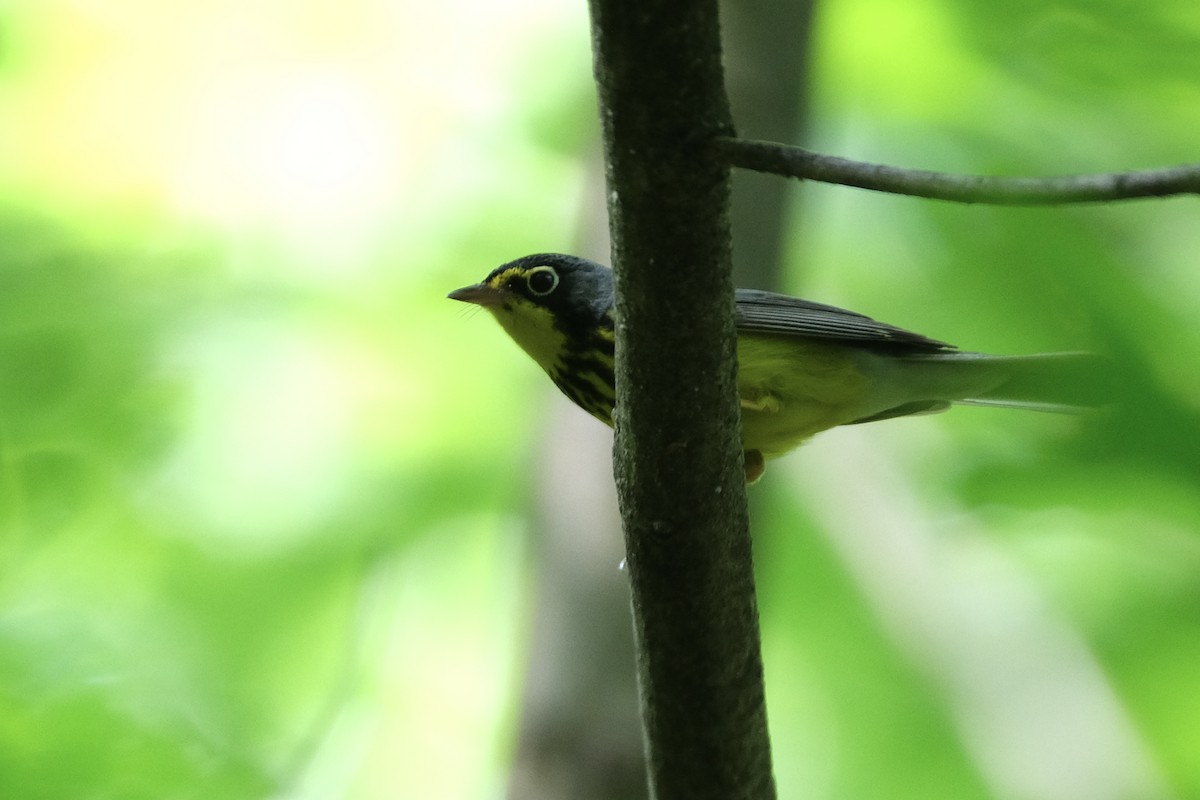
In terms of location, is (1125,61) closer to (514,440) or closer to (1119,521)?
(1119,521)

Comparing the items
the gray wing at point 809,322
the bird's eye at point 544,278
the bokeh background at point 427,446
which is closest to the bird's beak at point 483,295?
the bird's eye at point 544,278

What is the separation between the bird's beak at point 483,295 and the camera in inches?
191

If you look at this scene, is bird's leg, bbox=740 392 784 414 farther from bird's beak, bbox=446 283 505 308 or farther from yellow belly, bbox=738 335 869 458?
bird's beak, bbox=446 283 505 308

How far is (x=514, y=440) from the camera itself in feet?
24.1

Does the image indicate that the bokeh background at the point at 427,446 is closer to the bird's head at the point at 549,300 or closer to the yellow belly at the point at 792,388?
the yellow belly at the point at 792,388

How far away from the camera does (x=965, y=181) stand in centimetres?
170

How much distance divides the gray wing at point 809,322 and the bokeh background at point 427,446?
23 centimetres

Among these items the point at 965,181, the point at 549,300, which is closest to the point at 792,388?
the point at 549,300

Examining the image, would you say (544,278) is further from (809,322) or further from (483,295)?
(809,322)

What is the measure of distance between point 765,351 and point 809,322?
8.0 inches

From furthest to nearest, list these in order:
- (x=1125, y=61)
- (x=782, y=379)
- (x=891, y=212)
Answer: (x=891, y=212) < (x=782, y=379) < (x=1125, y=61)

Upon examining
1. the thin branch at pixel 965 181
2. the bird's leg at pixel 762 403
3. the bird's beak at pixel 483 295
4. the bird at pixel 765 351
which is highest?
the bird's beak at pixel 483 295

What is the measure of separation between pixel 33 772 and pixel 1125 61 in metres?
3.31

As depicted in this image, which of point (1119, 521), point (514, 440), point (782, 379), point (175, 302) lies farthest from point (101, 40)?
point (1119, 521)
